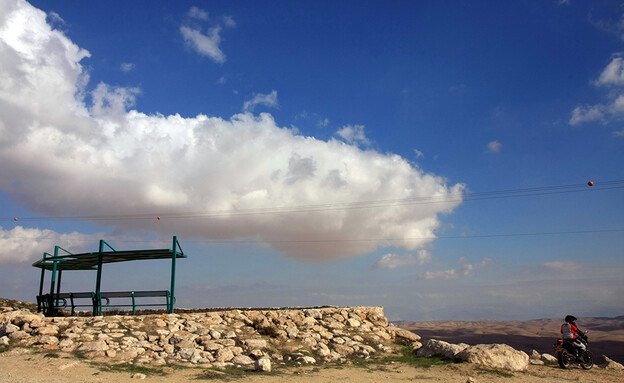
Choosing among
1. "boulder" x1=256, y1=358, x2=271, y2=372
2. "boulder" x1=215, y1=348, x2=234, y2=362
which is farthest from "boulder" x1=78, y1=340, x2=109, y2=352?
"boulder" x1=256, y1=358, x2=271, y2=372

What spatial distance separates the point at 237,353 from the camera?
49.1 ft

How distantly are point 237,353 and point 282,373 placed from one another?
8.00ft

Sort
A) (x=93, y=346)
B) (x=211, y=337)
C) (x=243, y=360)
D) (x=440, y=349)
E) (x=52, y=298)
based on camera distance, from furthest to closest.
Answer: (x=52, y=298)
(x=440, y=349)
(x=211, y=337)
(x=243, y=360)
(x=93, y=346)

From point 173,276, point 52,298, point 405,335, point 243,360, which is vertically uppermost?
point 173,276

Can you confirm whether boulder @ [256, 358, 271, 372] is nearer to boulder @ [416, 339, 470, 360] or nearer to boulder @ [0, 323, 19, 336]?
boulder @ [416, 339, 470, 360]

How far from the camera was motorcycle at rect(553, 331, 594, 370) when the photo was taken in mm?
14859

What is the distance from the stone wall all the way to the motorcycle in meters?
5.72

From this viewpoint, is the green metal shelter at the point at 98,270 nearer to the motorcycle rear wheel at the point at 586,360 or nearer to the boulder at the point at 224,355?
the boulder at the point at 224,355

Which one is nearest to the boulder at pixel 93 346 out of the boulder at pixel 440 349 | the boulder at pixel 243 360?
the boulder at pixel 243 360

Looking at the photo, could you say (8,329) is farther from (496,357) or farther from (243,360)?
(496,357)

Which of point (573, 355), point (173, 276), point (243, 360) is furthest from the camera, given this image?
point (173, 276)

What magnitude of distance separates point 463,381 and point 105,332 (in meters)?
12.2

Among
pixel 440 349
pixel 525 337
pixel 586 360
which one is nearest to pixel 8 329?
pixel 440 349

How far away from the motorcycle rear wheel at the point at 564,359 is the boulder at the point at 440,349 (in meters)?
3.06
